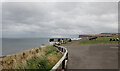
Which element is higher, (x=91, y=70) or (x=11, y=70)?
(x=91, y=70)

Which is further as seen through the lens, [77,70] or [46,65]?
[46,65]

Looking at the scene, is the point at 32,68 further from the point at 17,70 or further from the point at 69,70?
the point at 69,70

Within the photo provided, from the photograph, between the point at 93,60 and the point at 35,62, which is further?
the point at 35,62

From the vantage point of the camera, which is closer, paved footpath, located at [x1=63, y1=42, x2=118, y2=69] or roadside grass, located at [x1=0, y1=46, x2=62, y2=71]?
paved footpath, located at [x1=63, y1=42, x2=118, y2=69]

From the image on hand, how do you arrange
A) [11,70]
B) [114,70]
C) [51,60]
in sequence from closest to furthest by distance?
[114,70] < [11,70] < [51,60]

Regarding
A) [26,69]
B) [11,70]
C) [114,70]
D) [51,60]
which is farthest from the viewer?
[51,60]

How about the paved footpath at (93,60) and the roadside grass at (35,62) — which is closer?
the paved footpath at (93,60)

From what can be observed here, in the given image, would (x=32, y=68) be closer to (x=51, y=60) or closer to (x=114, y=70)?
(x=51, y=60)

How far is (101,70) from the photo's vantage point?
6973 mm

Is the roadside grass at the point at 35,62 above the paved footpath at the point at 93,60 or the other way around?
the other way around

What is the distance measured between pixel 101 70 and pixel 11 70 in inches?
268

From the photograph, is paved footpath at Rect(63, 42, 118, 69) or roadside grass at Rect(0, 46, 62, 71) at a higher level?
paved footpath at Rect(63, 42, 118, 69)

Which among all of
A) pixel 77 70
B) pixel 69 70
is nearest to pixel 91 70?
pixel 77 70

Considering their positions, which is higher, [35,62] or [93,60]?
[93,60]
